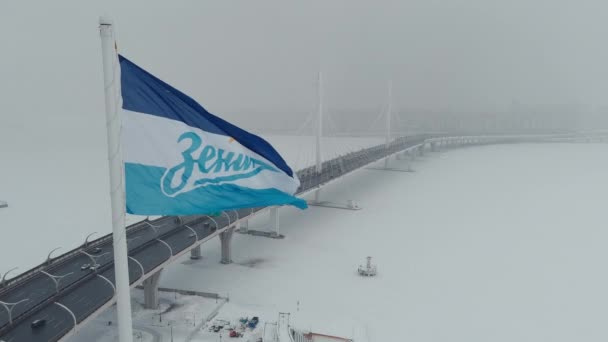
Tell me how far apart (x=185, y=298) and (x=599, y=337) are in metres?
17.0

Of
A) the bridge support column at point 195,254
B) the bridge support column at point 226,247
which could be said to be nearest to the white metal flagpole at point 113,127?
the bridge support column at point 226,247

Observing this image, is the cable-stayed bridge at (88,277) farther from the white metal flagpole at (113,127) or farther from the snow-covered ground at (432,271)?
the white metal flagpole at (113,127)

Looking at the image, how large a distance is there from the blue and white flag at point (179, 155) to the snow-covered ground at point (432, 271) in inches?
421

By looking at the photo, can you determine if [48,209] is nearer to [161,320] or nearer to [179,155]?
[161,320]

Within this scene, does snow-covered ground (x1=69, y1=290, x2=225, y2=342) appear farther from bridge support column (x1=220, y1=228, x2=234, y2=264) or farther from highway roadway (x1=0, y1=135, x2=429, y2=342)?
bridge support column (x1=220, y1=228, x2=234, y2=264)

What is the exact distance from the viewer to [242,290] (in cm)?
2020

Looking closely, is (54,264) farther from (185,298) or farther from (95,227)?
(95,227)

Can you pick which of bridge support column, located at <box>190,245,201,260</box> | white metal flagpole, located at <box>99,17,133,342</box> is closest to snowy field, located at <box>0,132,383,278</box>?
bridge support column, located at <box>190,245,201,260</box>

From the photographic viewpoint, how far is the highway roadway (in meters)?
11.5

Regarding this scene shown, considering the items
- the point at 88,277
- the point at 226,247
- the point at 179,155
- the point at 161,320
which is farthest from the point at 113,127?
the point at 226,247

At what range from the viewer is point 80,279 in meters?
14.2

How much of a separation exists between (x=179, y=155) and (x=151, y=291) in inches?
482

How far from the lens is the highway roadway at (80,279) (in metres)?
11.5

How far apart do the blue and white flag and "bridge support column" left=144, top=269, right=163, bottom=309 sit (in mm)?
11151
